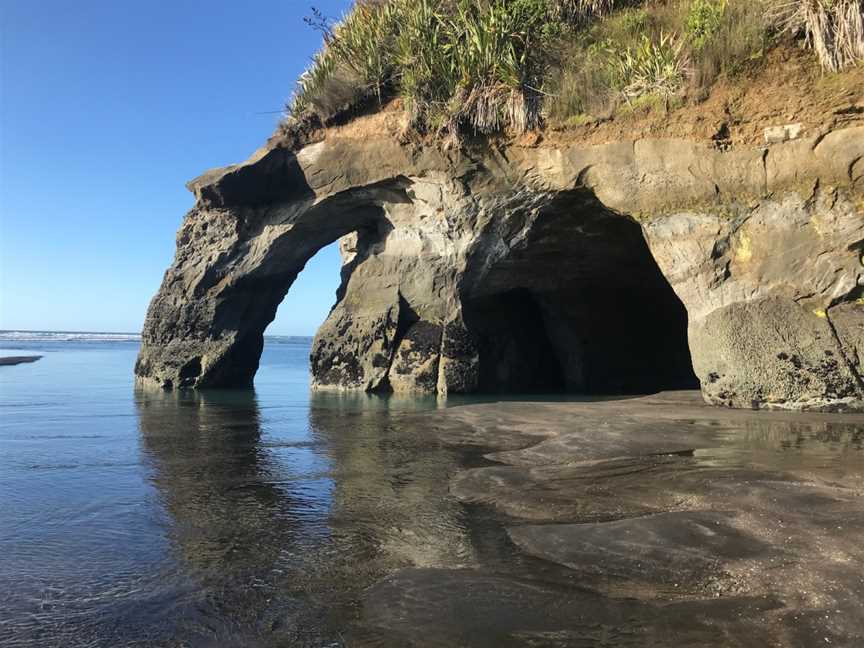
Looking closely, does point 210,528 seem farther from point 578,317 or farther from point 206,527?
point 578,317

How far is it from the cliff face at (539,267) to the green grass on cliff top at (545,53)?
77 cm

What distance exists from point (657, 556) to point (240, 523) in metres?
2.81

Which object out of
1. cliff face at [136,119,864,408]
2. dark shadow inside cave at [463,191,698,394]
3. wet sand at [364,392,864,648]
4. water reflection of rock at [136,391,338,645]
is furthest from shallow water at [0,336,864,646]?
dark shadow inside cave at [463,191,698,394]

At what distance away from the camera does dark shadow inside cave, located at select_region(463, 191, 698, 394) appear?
1445 centimetres

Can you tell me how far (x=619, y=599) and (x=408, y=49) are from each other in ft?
41.0

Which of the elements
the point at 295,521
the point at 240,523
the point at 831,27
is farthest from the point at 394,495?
the point at 831,27

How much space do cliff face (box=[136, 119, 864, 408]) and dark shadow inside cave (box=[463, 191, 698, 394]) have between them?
0.05 metres

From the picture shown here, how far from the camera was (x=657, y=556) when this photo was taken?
360 cm

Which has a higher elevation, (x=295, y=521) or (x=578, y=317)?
(x=578, y=317)

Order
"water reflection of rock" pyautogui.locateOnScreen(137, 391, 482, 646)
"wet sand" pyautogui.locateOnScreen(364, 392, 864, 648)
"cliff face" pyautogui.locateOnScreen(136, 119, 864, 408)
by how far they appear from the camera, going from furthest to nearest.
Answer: "cliff face" pyautogui.locateOnScreen(136, 119, 864, 408), "water reflection of rock" pyautogui.locateOnScreen(137, 391, 482, 646), "wet sand" pyautogui.locateOnScreen(364, 392, 864, 648)

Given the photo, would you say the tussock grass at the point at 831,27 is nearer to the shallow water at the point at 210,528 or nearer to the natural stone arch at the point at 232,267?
the shallow water at the point at 210,528

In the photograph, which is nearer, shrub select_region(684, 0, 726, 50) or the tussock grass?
the tussock grass

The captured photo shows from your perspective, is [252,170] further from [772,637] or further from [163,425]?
[772,637]

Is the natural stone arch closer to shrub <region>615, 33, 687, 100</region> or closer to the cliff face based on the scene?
the cliff face
